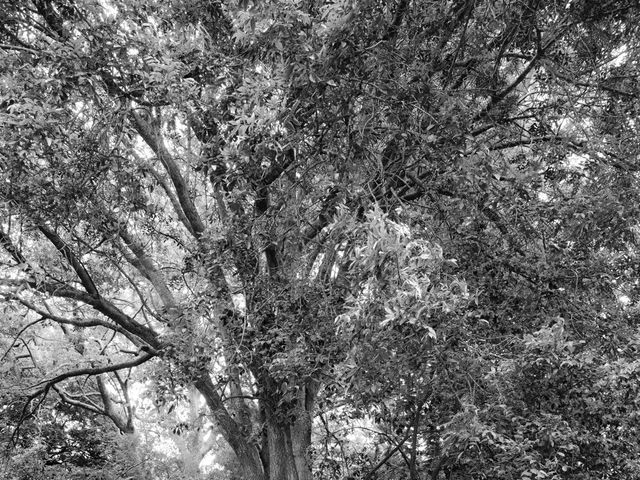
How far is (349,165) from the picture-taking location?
3.98 meters

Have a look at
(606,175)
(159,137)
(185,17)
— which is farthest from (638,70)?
(159,137)

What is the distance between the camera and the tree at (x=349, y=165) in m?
3.44

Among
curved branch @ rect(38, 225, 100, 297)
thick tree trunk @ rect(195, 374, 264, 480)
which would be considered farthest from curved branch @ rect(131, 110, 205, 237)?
thick tree trunk @ rect(195, 374, 264, 480)

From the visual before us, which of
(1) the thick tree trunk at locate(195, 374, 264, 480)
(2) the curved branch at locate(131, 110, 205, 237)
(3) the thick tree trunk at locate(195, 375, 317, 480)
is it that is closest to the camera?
(2) the curved branch at locate(131, 110, 205, 237)

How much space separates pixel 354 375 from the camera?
347 cm

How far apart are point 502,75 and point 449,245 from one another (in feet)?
5.06

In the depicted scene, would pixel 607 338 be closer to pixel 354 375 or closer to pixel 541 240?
pixel 541 240

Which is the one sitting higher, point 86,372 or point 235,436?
point 86,372

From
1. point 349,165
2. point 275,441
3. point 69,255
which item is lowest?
point 275,441

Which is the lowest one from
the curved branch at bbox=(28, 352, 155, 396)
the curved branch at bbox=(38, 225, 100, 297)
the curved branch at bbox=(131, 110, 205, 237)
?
the curved branch at bbox=(28, 352, 155, 396)

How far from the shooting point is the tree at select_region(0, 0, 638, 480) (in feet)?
11.3

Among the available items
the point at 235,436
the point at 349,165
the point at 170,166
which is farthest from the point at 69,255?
the point at 349,165

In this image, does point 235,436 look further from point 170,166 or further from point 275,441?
point 170,166

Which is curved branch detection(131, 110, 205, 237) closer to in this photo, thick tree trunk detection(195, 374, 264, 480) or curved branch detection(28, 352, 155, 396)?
curved branch detection(28, 352, 155, 396)
